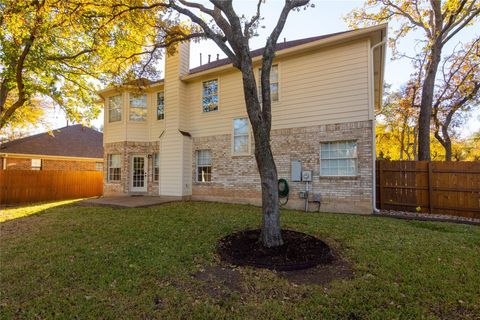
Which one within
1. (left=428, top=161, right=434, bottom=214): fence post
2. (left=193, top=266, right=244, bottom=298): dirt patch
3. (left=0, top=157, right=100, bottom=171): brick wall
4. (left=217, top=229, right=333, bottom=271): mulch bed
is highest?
(left=0, top=157, right=100, bottom=171): brick wall

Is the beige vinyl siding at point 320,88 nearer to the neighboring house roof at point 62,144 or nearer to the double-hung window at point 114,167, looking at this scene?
the double-hung window at point 114,167

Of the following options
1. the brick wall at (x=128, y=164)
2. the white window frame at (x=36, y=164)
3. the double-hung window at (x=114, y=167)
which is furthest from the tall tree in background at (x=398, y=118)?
the white window frame at (x=36, y=164)

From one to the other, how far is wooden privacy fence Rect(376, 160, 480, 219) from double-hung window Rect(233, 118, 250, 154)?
5.05m

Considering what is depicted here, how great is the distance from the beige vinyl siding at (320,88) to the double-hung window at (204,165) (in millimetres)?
2144

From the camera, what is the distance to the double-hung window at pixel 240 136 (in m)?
10.4

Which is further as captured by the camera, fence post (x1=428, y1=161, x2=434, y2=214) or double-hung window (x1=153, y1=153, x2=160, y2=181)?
double-hung window (x1=153, y1=153, x2=160, y2=181)

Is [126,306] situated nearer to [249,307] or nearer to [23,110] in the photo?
[249,307]

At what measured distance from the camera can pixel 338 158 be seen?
27.9ft

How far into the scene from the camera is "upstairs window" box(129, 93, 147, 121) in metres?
13.1

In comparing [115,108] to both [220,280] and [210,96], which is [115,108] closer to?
[210,96]

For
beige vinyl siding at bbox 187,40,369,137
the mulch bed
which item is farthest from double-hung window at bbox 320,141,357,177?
the mulch bed

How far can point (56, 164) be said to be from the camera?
59.4 ft

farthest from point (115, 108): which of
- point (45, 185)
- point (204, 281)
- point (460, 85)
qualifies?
point (460, 85)

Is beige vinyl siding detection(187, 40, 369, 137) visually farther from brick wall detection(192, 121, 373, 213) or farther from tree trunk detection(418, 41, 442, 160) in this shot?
tree trunk detection(418, 41, 442, 160)
